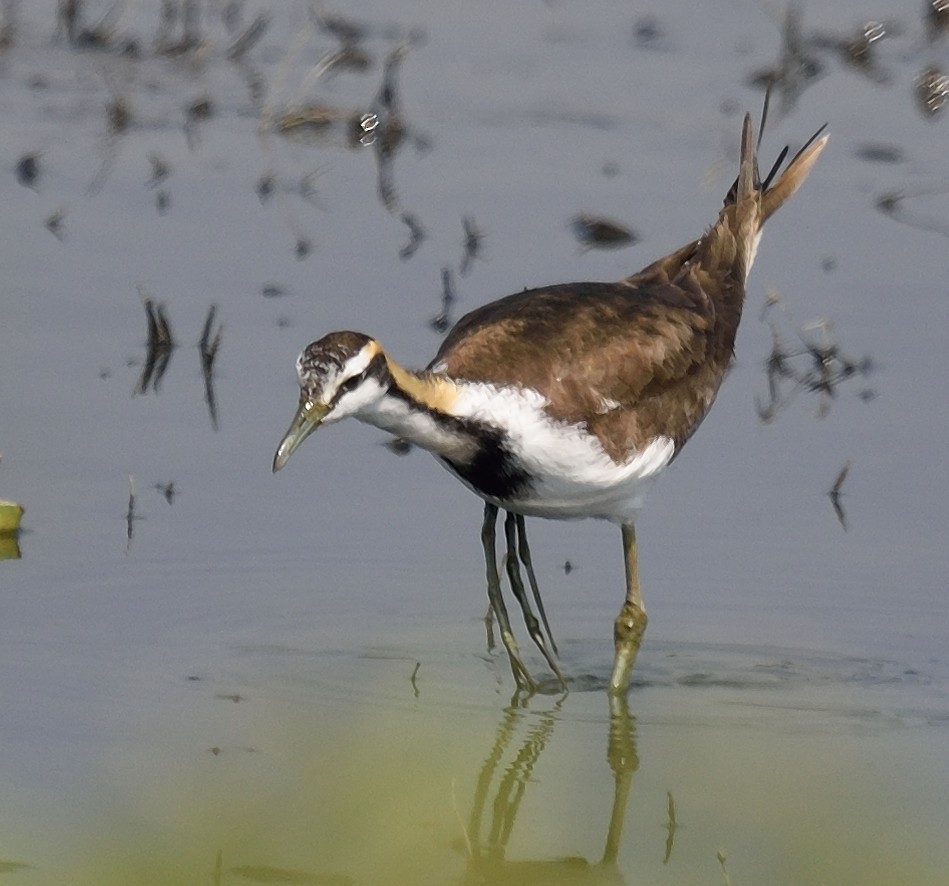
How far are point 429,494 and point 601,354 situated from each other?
1.26 metres

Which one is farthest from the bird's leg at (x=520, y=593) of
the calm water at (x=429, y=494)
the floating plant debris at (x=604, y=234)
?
→ the floating plant debris at (x=604, y=234)

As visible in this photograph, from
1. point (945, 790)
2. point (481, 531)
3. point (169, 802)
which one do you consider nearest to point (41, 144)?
point (481, 531)

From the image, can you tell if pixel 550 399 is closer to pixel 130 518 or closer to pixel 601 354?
pixel 601 354

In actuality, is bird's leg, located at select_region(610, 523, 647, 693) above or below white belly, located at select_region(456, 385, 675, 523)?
below

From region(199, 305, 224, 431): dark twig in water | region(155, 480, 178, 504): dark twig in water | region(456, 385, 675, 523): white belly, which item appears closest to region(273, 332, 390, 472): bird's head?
region(456, 385, 675, 523): white belly

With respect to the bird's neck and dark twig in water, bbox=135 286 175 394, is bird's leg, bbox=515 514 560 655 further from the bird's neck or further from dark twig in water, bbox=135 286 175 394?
dark twig in water, bbox=135 286 175 394

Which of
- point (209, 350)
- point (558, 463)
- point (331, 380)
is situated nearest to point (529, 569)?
→ point (558, 463)

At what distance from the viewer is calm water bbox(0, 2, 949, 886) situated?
4766 millimetres

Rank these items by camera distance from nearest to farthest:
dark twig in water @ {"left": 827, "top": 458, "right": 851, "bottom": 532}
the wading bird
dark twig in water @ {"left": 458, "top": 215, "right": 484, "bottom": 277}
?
the wading bird
dark twig in water @ {"left": 827, "top": 458, "right": 851, "bottom": 532}
dark twig in water @ {"left": 458, "top": 215, "right": 484, "bottom": 277}

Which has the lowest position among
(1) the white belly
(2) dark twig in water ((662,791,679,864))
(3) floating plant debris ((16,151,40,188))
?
(2) dark twig in water ((662,791,679,864))

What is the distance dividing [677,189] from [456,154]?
1.09 m

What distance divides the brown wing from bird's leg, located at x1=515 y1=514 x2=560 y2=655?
0.48 metres

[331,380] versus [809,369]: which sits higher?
[809,369]

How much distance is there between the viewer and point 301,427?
5.53 meters
